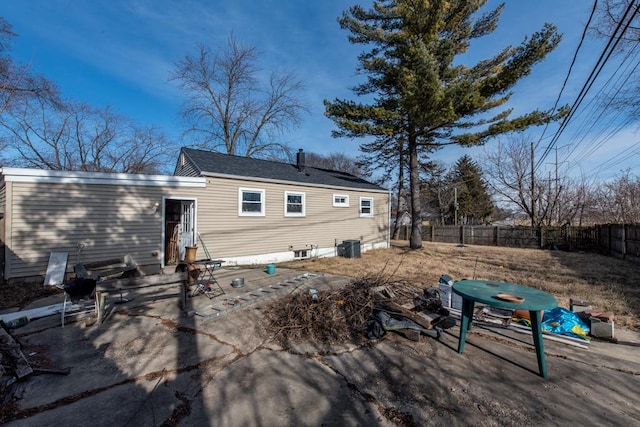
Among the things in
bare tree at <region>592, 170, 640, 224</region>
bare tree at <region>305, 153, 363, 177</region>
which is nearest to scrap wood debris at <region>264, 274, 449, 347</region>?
bare tree at <region>592, 170, 640, 224</region>

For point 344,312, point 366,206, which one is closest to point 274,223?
point 366,206

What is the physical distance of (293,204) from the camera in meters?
11.7

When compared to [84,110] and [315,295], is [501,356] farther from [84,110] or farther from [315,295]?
[84,110]

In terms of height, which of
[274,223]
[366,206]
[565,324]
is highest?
[366,206]

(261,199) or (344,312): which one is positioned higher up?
(261,199)

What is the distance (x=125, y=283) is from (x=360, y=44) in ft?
45.2

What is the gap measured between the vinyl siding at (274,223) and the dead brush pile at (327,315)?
549 centimetres

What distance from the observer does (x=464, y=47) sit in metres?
13.1

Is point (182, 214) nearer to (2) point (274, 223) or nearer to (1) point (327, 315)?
(2) point (274, 223)

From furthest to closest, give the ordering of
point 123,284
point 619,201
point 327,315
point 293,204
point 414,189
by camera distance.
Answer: point 619,201 → point 414,189 → point 293,204 → point 123,284 → point 327,315

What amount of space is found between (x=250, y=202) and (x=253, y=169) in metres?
1.61

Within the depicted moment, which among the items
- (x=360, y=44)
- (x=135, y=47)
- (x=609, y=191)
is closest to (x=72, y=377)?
(x=135, y=47)

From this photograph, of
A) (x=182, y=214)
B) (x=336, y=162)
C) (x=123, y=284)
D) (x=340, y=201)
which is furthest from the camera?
(x=336, y=162)

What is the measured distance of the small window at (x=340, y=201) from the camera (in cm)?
1344
